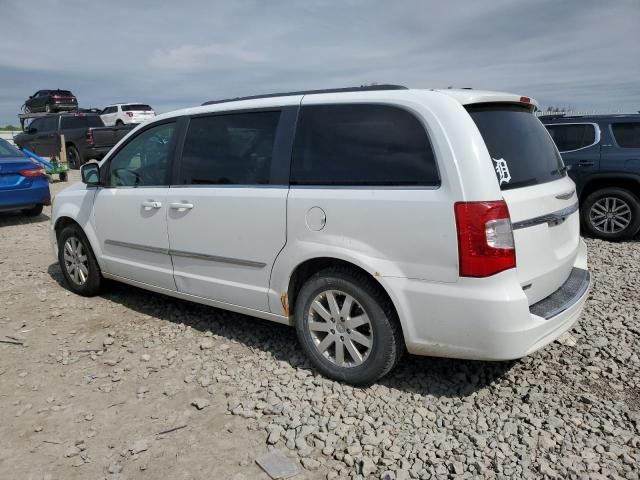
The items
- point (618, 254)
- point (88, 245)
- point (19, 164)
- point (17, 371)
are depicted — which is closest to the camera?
point (17, 371)

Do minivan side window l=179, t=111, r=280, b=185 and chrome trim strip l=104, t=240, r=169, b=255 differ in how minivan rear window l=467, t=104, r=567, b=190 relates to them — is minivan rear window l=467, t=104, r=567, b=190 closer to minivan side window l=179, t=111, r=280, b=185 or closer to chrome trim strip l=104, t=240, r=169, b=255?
minivan side window l=179, t=111, r=280, b=185

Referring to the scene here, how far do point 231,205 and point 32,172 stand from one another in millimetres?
7003

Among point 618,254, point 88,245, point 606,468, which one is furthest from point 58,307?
point 618,254

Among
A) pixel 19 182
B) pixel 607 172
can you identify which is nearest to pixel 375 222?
pixel 607 172

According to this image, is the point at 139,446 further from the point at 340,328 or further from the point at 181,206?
the point at 181,206

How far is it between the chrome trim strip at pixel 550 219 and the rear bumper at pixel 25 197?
28.0 ft

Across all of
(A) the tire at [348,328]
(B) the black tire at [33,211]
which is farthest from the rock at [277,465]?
(B) the black tire at [33,211]

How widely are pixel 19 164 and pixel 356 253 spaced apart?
799 cm

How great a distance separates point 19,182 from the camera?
856 cm

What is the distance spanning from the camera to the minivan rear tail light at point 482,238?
251cm

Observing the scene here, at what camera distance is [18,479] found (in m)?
2.47

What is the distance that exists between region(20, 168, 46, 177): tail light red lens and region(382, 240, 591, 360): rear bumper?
8.13 meters

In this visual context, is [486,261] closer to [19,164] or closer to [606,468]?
[606,468]

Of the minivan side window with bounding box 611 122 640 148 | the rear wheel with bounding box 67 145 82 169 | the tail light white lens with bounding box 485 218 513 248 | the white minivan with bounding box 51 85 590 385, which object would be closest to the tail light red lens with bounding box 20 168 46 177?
the white minivan with bounding box 51 85 590 385
